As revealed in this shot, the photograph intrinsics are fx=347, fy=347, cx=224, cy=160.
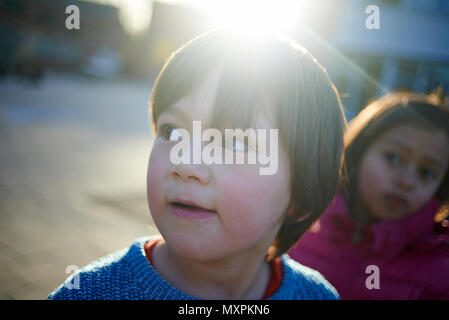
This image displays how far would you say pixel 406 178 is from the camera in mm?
1378

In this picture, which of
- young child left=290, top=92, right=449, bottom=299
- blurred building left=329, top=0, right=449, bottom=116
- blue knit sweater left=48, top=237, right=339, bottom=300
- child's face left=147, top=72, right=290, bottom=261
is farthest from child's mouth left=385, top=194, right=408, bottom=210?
blurred building left=329, top=0, right=449, bottom=116

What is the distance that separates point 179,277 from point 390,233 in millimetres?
909

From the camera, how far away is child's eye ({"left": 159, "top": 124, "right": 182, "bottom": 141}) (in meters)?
0.81

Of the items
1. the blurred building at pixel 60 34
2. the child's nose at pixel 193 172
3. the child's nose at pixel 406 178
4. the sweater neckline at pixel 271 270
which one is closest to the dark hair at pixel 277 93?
the child's nose at pixel 193 172

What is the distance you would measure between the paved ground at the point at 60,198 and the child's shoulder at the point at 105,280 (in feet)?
0.53

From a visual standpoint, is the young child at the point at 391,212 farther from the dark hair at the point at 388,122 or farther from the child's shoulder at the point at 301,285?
the child's shoulder at the point at 301,285

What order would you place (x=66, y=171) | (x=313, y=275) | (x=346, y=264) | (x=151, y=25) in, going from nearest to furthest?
(x=313, y=275) → (x=346, y=264) → (x=66, y=171) → (x=151, y=25)

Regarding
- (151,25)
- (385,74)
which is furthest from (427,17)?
(151,25)

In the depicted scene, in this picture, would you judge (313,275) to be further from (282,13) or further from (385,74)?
(385,74)

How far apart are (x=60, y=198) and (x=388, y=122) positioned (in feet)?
11.1

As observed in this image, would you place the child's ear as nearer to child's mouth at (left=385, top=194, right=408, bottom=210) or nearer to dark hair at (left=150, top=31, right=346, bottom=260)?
dark hair at (left=150, top=31, right=346, bottom=260)

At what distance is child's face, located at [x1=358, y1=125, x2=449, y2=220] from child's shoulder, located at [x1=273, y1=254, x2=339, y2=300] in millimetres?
496

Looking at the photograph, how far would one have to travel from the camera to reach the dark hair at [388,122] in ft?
4.79
